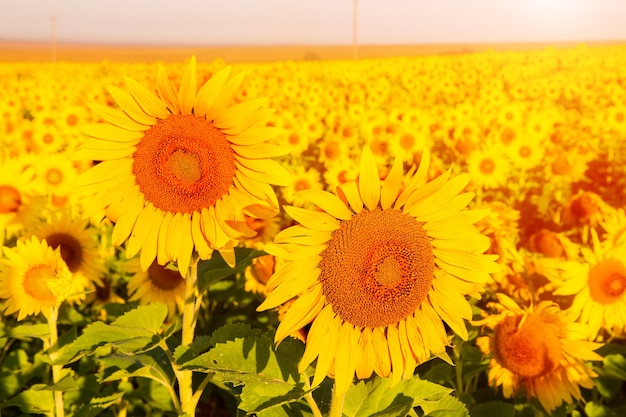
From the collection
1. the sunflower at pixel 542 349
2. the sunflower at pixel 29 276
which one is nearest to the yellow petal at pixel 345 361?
the sunflower at pixel 542 349

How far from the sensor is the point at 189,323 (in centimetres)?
224

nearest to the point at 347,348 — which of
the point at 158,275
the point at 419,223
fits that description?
the point at 419,223

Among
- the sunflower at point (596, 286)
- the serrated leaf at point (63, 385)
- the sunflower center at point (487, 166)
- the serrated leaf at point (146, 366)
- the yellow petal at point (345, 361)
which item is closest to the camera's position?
the yellow petal at point (345, 361)

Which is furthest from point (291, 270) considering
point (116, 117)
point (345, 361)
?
point (116, 117)

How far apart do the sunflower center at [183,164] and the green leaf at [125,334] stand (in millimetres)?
438

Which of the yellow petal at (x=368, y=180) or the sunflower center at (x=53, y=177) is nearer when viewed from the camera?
the yellow petal at (x=368, y=180)

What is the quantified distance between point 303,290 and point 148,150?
728mm

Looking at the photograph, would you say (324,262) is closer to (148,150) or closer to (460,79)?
(148,150)

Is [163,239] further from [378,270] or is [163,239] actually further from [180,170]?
[378,270]

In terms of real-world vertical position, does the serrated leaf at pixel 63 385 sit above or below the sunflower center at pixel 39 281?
below

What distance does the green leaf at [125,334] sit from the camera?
2.12 meters

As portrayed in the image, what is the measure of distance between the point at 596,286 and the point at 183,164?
220cm

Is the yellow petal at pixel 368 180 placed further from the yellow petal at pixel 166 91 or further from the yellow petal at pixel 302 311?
the yellow petal at pixel 166 91

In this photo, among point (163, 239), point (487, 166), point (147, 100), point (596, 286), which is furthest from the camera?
point (487, 166)
